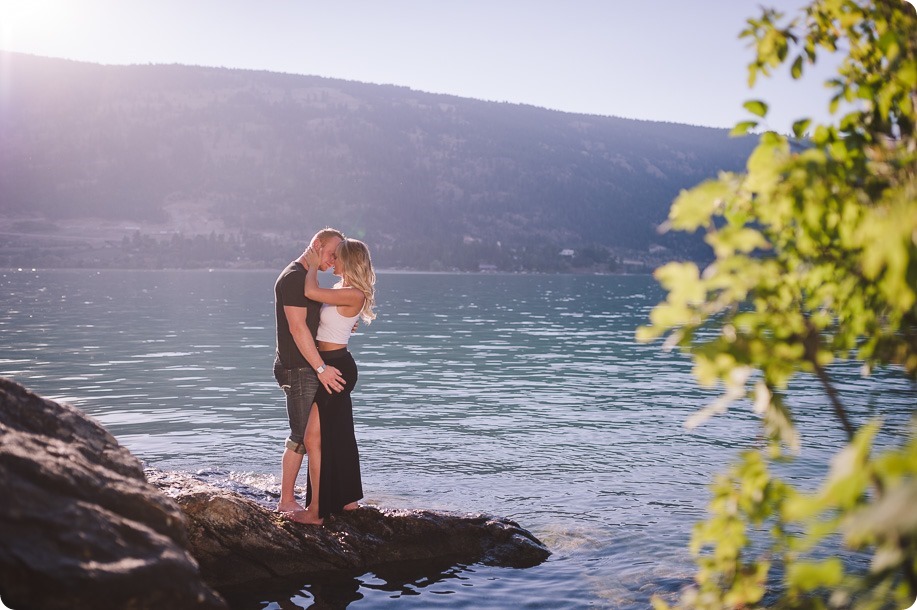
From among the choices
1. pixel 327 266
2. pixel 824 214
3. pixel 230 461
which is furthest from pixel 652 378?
pixel 824 214

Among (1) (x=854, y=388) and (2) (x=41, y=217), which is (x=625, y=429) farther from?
(2) (x=41, y=217)

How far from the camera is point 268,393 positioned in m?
20.8

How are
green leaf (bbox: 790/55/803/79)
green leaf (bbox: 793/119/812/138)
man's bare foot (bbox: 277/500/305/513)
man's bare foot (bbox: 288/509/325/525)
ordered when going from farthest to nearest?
1. man's bare foot (bbox: 277/500/305/513)
2. man's bare foot (bbox: 288/509/325/525)
3. green leaf (bbox: 790/55/803/79)
4. green leaf (bbox: 793/119/812/138)

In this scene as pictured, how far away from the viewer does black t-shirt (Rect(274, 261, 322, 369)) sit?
7.89 m

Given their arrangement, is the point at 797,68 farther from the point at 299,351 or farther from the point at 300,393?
the point at 300,393

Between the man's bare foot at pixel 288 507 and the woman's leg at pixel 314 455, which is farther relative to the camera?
the man's bare foot at pixel 288 507

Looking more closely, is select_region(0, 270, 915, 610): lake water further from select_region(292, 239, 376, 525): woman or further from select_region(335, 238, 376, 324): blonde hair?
select_region(335, 238, 376, 324): blonde hair

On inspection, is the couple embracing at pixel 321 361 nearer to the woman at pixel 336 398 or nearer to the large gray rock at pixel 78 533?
the woman at pixel 336 398

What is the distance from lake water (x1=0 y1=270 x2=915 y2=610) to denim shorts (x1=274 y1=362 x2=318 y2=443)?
1459mm

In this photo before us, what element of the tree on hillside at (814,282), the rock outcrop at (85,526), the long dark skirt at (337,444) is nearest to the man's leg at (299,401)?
the long dark skirt at (337,444)

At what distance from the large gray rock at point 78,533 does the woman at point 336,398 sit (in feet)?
11.1

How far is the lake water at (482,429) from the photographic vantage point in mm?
8203

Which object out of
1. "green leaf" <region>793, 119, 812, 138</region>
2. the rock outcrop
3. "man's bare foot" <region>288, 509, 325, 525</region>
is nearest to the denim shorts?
"man's bare foot" <region>288, 509, 325, 525</region>

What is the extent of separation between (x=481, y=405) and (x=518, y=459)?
553 cm
